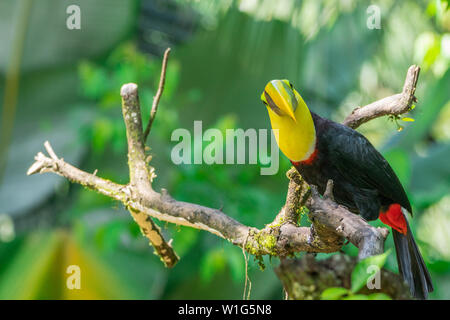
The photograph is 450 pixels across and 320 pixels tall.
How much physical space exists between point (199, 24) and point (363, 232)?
15.1 feet

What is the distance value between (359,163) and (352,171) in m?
0.03

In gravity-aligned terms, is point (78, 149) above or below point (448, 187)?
above

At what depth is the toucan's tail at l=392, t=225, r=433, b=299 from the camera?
5.52ft

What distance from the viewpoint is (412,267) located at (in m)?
1.74

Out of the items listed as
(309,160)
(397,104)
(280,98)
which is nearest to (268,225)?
(309,160)

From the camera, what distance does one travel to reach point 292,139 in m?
1.62

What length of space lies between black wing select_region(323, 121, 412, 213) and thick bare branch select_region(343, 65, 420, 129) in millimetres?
67

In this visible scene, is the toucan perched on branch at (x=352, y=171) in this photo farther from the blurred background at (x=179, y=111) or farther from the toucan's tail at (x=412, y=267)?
the blurred background at (x=179, y=111)

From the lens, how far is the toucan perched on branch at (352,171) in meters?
1.66

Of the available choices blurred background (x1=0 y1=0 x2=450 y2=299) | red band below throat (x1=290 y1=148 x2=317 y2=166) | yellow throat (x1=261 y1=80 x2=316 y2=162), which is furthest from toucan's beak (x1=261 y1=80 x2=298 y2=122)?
blurred background (x1=0 y1=0 x2=450 y2=299)

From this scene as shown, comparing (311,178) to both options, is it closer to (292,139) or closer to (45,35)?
(292,139)

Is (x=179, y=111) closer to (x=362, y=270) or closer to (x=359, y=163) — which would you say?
(x=359, y=163)

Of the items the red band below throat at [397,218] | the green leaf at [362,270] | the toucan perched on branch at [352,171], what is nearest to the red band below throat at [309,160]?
the toucan perched on branch at [352,171]
